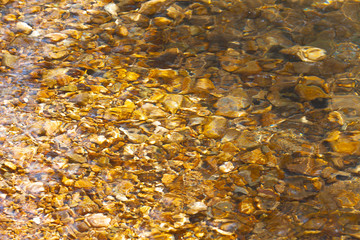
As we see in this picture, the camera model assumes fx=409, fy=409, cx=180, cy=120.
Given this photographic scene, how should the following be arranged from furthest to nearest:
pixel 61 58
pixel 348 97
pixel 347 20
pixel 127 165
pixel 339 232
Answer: pixel 347 20
pixel 61 58
pixel 348 97
pixel 127 165
pixel 339 232

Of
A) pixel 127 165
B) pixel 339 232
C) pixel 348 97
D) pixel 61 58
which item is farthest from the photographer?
pixel 61 58

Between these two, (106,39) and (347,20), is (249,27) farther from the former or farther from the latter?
(106,39)

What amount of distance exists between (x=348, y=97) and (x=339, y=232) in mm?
874

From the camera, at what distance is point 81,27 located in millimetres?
2789

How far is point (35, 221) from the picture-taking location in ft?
5.73

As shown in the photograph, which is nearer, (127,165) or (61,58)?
(127,165)

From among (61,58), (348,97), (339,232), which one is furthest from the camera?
(61,58)

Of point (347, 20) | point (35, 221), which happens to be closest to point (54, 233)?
point (35, 221)

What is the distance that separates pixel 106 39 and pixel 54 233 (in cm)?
141

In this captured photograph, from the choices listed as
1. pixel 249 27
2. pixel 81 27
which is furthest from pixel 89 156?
pixel 249 27

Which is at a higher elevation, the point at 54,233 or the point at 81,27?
the point at 81,27

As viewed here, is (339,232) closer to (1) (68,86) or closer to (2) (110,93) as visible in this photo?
(2) (110,93)

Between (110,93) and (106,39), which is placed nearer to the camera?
(110,93)

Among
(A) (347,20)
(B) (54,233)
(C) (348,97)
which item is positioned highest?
(A) (347,20)
